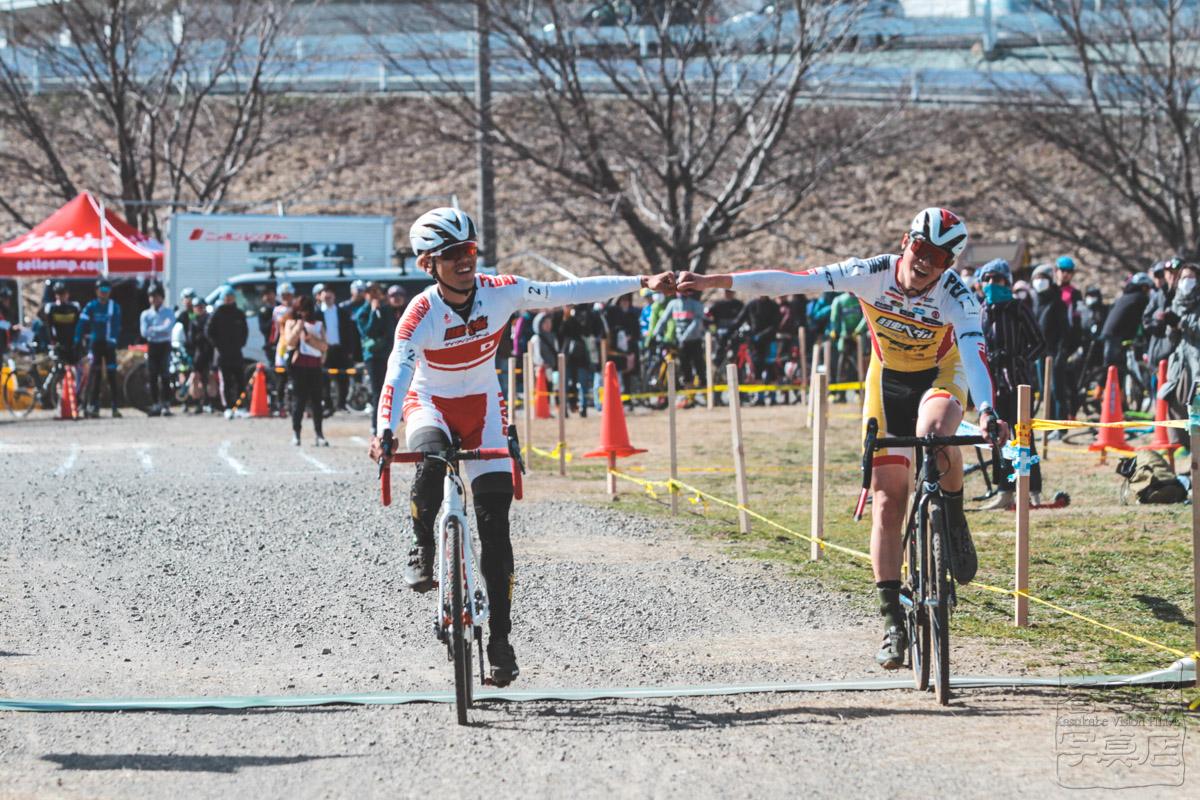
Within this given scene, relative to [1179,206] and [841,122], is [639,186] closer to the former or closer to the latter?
[841,122]

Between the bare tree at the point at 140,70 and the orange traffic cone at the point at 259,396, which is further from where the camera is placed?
the bare tree at the point at 140,70

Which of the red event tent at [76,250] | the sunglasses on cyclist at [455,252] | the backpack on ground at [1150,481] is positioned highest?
the red event tent at [76,250]

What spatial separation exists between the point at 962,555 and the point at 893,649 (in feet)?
1.68

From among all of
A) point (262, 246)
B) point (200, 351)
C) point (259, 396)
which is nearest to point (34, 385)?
point (200, 351)

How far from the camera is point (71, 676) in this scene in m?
6.17

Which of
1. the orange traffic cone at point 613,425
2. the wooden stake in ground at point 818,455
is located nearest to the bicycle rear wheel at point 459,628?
the wooden stake in ground at point 818,455

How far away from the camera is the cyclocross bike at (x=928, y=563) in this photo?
5469 millimetres

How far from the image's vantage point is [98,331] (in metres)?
21.6

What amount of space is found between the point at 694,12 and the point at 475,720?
21.5 meters

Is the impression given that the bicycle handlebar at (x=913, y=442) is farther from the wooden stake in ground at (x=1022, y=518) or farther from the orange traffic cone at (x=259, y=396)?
the orange traffic cone at (x=259, y=396)

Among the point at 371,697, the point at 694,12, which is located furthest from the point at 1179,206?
the point at 371,697

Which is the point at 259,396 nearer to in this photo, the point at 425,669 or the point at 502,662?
the point at 425,669

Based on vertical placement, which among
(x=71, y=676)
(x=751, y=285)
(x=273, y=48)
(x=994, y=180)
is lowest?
(x=71, y=676)

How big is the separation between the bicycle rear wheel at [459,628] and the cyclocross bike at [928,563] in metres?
1.75
